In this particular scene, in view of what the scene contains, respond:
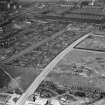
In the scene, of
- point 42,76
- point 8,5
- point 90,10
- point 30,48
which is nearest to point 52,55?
point 30,48

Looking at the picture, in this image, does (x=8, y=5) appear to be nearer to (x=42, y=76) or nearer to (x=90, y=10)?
(x=90, y=10)

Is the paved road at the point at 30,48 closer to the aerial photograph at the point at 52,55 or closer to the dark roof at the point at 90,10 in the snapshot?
the aerial photograph at the point at 52,55

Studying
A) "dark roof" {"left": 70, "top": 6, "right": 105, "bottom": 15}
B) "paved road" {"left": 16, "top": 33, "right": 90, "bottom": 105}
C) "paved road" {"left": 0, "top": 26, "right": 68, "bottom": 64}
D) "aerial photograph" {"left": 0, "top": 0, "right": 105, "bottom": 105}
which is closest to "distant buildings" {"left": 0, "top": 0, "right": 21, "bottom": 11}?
"aerial photograph" {"left": 0, "top": 0, "right": 105, "bottom": 105}

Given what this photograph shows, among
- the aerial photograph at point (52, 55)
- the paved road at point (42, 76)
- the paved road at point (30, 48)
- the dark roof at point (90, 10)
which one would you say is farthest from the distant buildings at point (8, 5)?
the paved road at point (42, 76)

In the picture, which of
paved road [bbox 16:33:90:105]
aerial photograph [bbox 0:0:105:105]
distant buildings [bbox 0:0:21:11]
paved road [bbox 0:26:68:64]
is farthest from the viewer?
distant buildings [bbox 0:0:21:11]

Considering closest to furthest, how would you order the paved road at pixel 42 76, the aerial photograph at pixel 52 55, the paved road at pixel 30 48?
1. the paved road at pixel 42 76
2. the aerial photograph at pixel 52 55
3. the paved road at pixel 30 48

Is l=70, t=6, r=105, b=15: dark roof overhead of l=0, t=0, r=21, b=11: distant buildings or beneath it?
beneath

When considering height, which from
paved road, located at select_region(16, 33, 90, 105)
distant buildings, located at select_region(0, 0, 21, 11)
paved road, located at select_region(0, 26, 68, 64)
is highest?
distant buildings, located at select_region(0, 0, 21, 11)

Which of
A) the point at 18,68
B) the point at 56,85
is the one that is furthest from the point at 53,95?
the point at 18,68

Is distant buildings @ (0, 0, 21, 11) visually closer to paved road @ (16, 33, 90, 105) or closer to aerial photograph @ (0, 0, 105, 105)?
aerial photograph @ (0, 0, 105, 105)
